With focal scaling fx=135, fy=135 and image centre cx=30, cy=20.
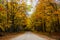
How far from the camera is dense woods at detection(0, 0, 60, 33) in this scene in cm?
245

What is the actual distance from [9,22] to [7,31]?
17 cm

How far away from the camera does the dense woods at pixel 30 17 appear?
96.3 inches

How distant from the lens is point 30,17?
8.16ft

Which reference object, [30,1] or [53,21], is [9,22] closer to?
[30,1]

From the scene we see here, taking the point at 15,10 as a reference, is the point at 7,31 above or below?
below

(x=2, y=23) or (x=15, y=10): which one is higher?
(x=15, y=10)

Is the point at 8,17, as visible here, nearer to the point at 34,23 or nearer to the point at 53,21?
the point at 34,23

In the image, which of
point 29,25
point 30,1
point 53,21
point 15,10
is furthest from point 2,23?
point 53,21

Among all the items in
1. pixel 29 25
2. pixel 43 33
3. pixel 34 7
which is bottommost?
pixel 43 33

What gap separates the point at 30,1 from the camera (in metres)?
2.52

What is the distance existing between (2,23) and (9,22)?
13cm

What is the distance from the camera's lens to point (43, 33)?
245 cm

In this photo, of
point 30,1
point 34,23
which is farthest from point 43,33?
point 30,1

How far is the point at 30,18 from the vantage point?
248 cm
